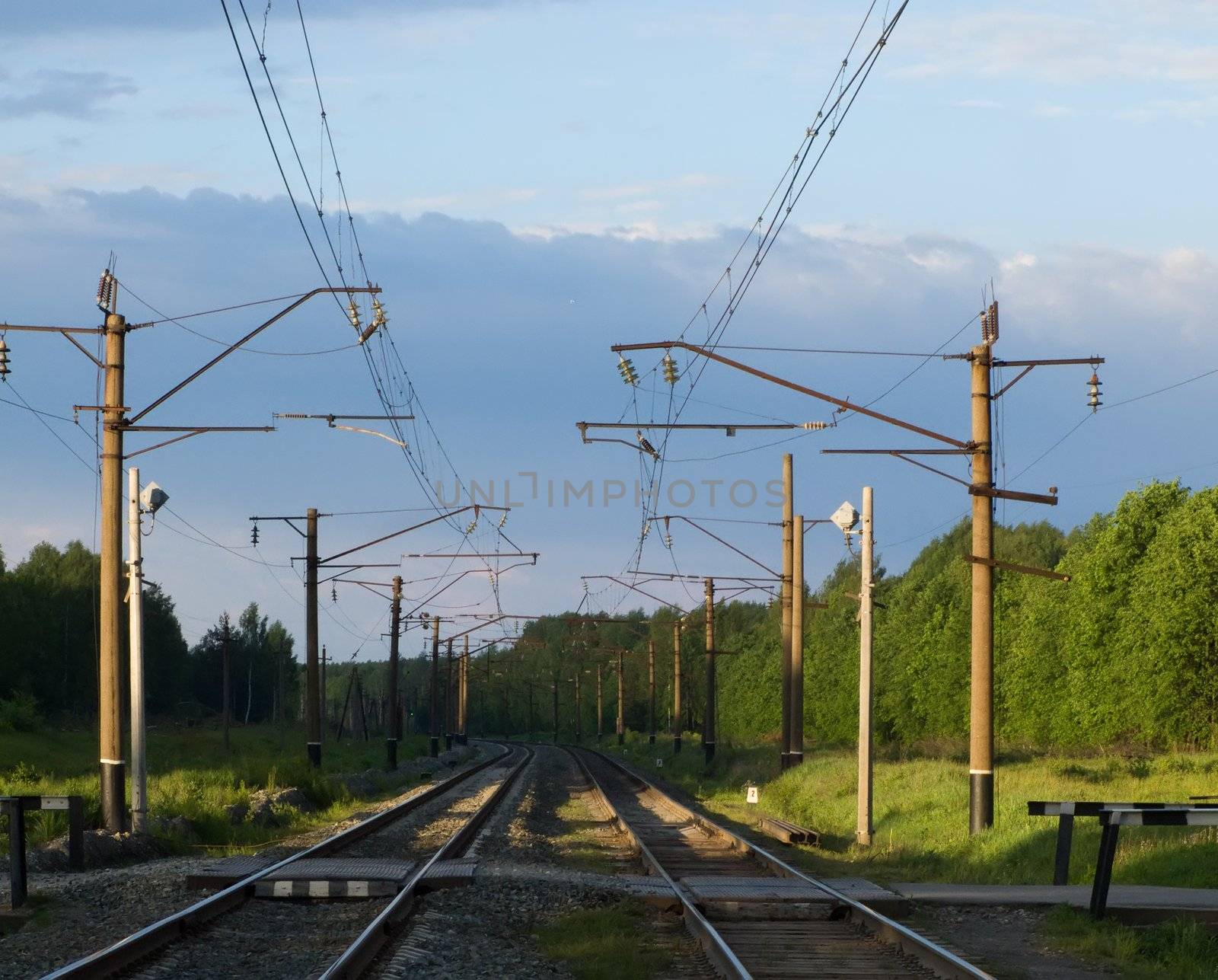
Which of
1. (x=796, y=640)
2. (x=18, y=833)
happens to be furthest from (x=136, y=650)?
(x=796, y=640)

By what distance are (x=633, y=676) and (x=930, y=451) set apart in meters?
126

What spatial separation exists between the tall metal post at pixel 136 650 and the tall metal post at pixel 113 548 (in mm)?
168

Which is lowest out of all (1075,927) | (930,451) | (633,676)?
(633,676)

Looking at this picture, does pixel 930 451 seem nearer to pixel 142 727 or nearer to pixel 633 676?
pixel 142 727

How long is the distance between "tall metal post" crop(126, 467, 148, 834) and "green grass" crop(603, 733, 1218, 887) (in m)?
9.81

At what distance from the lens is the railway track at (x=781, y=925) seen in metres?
10.6

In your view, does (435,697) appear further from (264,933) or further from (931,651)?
(264,933)

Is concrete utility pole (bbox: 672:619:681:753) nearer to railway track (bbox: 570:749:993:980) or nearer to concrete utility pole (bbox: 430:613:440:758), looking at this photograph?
concrete utility pole (bbox: 430:613:440:758)

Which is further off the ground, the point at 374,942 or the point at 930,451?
the point at 930,451

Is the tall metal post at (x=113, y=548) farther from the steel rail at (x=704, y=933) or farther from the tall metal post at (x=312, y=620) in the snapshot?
the tall metal post at (x=312, y=620)

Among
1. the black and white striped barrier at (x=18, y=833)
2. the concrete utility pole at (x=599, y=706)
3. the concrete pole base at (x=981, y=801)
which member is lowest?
the concrete utility pole at (x=599, y=706)

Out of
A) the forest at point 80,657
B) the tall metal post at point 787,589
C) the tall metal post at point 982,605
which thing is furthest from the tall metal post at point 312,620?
the forest at point 80,657

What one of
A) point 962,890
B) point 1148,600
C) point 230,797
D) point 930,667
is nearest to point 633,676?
point 930,667

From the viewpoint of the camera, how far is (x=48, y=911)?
1346 cm
